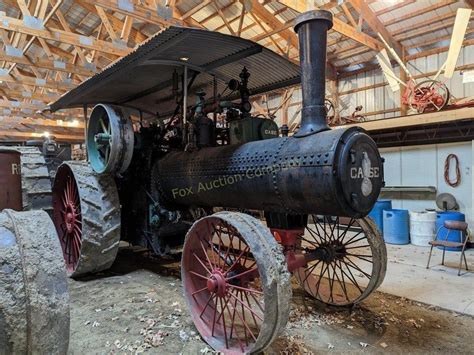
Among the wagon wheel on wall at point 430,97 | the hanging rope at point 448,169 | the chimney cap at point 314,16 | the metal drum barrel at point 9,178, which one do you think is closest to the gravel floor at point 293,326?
the metal drum barrel at point 9,178

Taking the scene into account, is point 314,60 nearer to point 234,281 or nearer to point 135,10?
point 234,281

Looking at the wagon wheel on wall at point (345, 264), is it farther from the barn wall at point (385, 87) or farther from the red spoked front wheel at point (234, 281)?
the barn wall at point (385, 87)

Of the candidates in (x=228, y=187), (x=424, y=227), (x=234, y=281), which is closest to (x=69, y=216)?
(x=228, y=187)

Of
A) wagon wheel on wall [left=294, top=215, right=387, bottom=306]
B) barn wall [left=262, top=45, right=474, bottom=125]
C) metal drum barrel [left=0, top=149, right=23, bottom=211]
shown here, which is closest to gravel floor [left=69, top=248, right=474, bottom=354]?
wagon wheel on wall [left=294, top=215, right=387, bottom=306]

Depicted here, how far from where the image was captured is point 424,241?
19.5ft

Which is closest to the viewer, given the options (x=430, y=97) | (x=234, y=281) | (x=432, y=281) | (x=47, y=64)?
(x=234, y=281)

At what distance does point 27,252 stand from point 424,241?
19.9ft

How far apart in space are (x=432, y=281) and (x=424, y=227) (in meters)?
2.31

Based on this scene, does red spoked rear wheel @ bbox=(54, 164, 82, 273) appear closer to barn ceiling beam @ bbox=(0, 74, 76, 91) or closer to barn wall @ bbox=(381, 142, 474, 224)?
barn ceiling beam @ bbox=(0, 74, 76, 91)

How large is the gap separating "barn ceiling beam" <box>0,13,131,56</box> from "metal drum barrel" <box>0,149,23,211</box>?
9.81 ft

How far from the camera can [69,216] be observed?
4.18 meters

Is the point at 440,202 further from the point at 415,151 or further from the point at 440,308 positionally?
the point at 440,308

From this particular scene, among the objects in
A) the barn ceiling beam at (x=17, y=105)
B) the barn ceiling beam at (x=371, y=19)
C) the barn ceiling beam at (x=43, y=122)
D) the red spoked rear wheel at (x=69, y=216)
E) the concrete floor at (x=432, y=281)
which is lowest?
the concrete floor at (x=432, y=281)

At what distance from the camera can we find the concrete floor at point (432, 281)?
332 centimetres
